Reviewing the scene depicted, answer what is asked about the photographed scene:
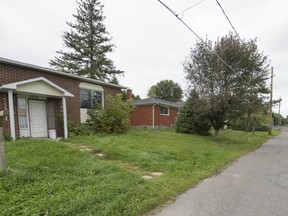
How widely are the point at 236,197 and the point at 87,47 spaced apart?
95.5 feet

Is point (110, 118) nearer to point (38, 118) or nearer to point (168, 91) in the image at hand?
point (38, 118)

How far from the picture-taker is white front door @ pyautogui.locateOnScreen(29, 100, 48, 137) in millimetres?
11039

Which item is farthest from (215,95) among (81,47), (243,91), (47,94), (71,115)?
(81,47)

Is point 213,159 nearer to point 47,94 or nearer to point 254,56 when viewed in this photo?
point 47,94

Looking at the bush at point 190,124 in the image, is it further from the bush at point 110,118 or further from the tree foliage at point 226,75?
the bush at point 110,118

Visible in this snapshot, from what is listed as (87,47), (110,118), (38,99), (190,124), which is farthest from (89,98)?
(87,47)

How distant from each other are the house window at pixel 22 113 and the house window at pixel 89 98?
3.46 m

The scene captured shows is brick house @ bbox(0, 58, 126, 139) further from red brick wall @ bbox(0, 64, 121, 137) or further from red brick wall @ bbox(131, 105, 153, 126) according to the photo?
red brick wall @ bbox(131, 105, 153, 126)

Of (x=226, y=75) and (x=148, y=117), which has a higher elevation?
(x=226, y=75)

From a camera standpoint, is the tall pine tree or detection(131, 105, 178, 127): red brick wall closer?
detection(131, 105, 178, 127): red brick wall

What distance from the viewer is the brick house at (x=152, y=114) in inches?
876

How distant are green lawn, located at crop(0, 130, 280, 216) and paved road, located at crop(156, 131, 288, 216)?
353mm

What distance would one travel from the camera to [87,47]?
3005 centimetres

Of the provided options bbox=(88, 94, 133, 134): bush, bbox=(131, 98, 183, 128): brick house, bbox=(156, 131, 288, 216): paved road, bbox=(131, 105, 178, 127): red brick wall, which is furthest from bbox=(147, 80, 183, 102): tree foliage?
bbox=(156, 131, 288, 216): paved road
